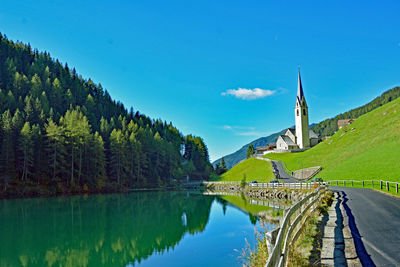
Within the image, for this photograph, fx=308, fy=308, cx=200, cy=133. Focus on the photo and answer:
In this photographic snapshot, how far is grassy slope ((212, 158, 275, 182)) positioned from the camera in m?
78.7

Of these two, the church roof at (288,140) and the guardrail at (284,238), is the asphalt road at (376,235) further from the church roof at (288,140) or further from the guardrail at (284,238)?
the church roof at (288,140)

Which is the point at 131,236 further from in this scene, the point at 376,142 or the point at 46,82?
the point at 46,82

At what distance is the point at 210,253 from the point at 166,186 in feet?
281

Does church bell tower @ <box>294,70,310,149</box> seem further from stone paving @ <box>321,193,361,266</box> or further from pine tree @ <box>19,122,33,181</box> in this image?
stone paving @ <box>321,193,361,266</box>

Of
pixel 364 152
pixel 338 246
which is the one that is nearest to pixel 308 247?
pixel 338 246

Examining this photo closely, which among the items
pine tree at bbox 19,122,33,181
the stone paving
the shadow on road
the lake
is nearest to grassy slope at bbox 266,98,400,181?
the lake

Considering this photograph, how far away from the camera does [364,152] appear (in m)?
63.8

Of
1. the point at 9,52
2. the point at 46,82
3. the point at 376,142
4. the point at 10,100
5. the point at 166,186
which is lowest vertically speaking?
the point at 166,186

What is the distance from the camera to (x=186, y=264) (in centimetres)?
1608

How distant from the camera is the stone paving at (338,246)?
338 inches

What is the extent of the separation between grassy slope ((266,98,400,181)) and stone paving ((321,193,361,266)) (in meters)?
29.9

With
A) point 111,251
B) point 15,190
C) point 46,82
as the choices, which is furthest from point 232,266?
point 46,82

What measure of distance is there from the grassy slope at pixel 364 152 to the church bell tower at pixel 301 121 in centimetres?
1551

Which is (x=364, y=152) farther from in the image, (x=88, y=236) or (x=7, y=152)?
(x=7, y=152)
